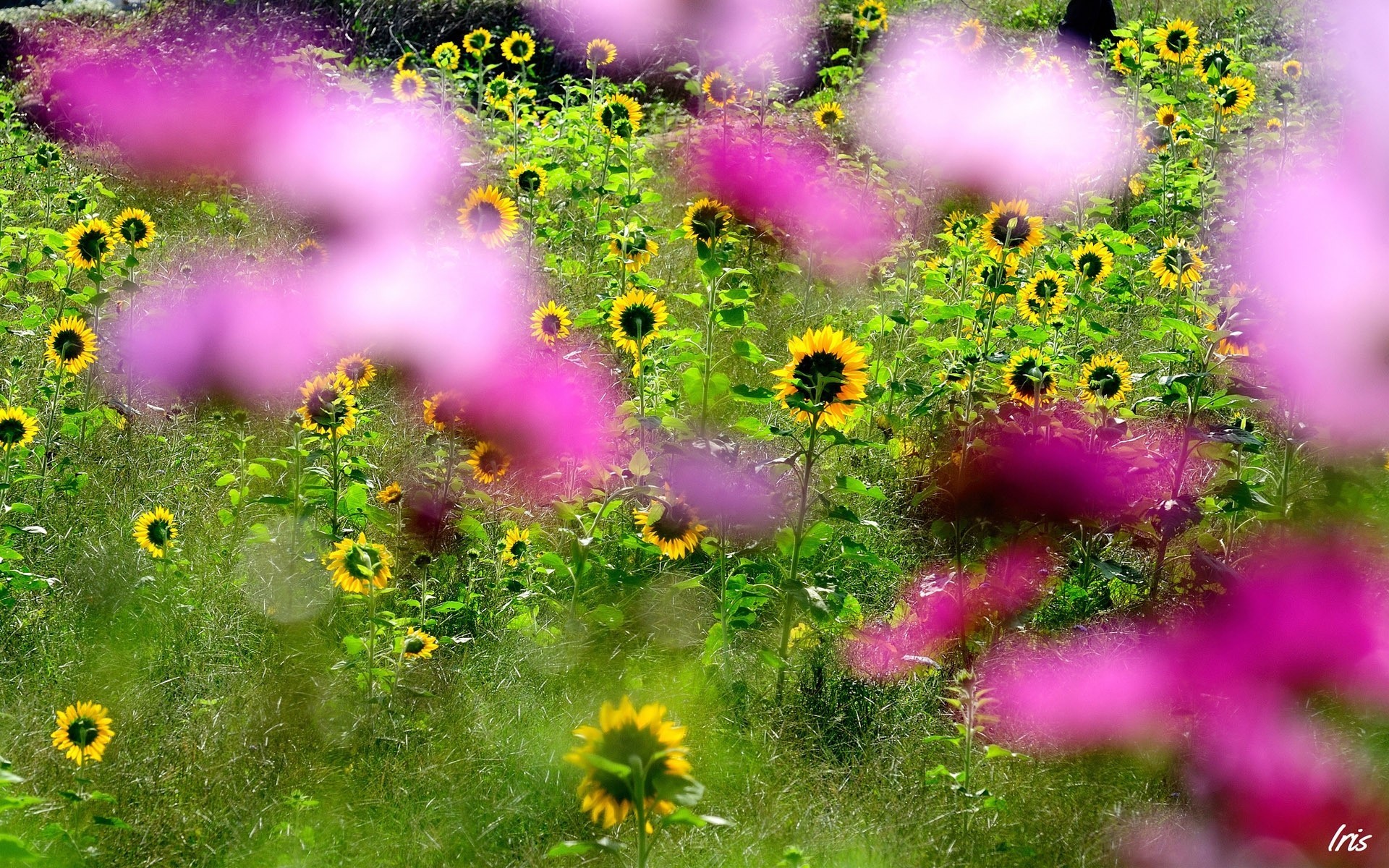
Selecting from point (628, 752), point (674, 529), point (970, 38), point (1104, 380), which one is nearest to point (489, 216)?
point (674, 529)

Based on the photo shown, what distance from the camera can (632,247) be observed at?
3.51 meters

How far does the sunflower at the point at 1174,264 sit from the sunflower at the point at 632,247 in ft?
5.29

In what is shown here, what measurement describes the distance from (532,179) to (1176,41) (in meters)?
3.26

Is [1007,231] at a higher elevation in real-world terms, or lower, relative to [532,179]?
higher

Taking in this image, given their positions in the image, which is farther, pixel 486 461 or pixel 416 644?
pixel 486 461

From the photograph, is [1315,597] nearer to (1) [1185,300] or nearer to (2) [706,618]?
(1) [1185,300]

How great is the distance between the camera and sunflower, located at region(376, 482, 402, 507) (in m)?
2.90

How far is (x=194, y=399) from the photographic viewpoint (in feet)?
12.4

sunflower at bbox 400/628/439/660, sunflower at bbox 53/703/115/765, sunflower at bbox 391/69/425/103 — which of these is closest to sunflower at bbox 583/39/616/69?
sunflower at bbox 391/69/425/103

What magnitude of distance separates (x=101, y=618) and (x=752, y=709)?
1573 mm

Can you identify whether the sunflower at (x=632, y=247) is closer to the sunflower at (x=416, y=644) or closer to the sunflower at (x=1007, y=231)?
the sunflower at (x=1007, y=231)

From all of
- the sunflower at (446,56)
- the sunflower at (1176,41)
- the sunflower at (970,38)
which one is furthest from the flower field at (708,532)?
the sunflower at (970,38)

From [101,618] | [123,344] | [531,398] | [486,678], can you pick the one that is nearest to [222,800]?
[486,678]

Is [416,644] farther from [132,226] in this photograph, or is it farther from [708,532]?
[132,226]
